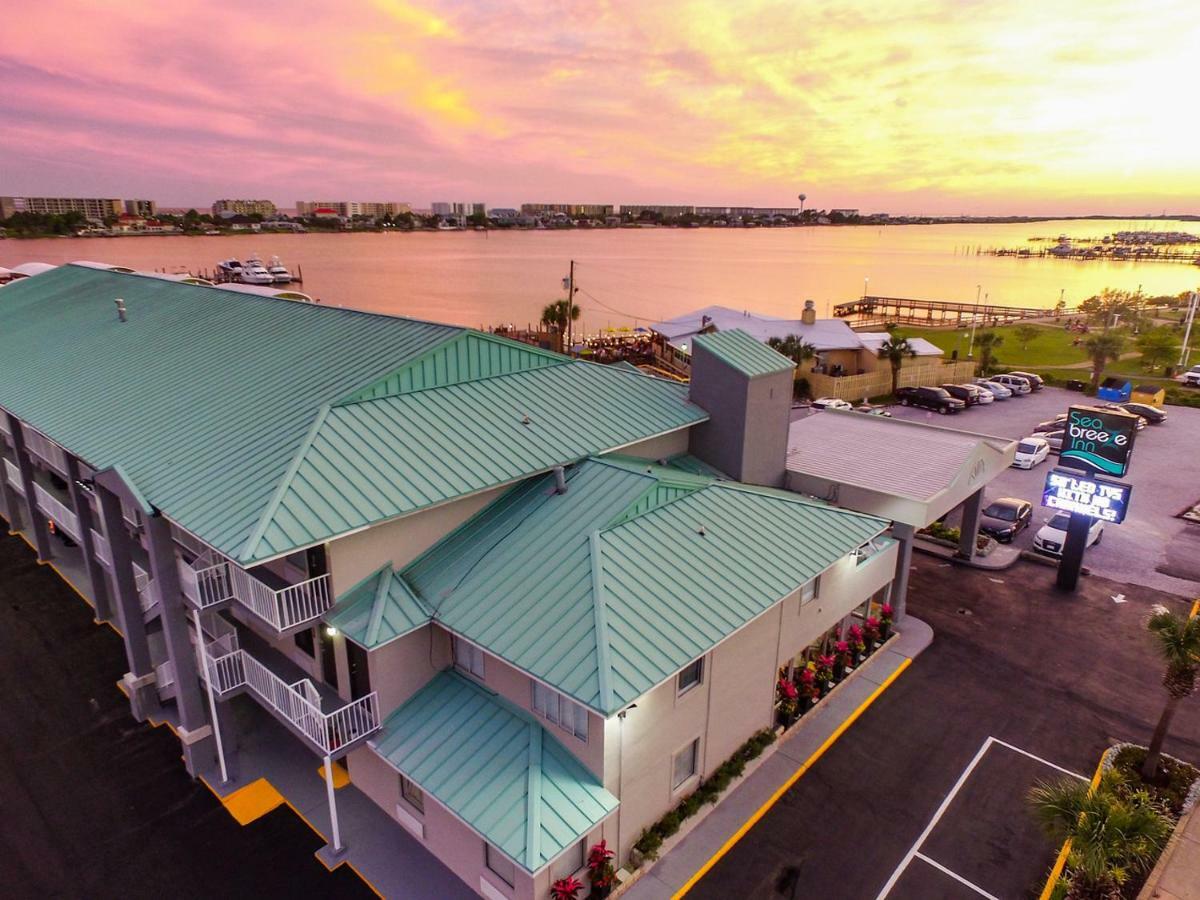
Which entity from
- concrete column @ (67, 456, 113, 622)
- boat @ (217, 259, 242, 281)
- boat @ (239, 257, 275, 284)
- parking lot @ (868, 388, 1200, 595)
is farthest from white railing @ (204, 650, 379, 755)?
boat @ (217, 259, 242, 281)

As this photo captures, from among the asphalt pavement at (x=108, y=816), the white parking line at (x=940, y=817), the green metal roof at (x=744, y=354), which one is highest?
the green metal roof at (x=744, y=354)

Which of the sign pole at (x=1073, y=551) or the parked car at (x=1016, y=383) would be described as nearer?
the sign pole at (x=1073, y=551)

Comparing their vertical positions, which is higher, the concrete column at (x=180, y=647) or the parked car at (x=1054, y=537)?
the concrete column at (x=180, y=647)

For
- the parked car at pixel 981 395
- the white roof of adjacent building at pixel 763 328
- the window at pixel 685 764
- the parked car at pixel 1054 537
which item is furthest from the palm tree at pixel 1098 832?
the white roof of adjacent building at pixel 763 328

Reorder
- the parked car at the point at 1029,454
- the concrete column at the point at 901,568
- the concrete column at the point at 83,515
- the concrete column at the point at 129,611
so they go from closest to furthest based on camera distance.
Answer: the concrete column at the point at 129,611 < the concrete column at the point at 83,515 < the concrete column at the point at 901,568 < the parked car at the point at 1029,454

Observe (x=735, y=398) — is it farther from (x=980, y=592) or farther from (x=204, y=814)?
(x=204, y=814)

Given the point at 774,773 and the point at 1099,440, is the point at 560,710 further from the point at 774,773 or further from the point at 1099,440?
the point at 1099,440

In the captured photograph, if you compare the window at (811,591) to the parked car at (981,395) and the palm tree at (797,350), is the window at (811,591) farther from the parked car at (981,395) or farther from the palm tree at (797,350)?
the parked car at (981,395)

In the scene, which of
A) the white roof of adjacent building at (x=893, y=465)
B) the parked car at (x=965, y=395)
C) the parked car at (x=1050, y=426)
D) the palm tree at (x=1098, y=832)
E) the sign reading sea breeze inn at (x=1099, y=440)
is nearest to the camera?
the palm tree at (x=1098, y=832)
